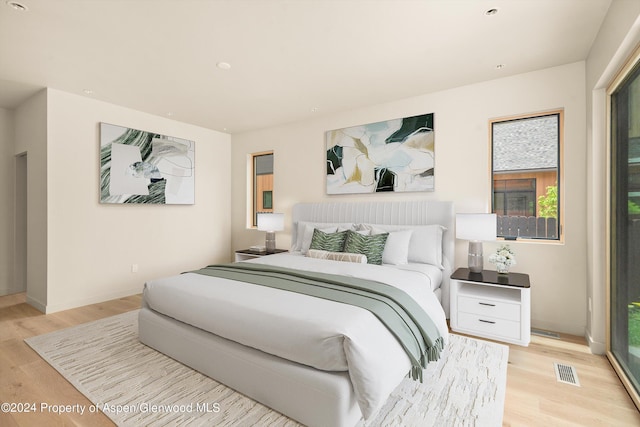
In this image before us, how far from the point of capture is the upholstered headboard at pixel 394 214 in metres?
3.47

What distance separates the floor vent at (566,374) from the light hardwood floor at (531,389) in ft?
0.13

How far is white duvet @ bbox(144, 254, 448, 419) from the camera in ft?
5.23

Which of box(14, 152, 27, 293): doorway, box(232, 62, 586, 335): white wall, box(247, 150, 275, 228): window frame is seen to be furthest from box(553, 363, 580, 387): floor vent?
box(14, 152, 27, 293): doorway

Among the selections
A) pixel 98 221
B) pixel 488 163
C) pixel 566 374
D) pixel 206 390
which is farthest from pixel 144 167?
pixel 566 374

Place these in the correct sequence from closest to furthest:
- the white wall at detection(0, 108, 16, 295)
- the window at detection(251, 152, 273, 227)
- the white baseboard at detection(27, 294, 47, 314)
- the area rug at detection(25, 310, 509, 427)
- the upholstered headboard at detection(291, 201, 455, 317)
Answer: the area rug at detection(25, 310, 509, 427)
the upholstered headboard at detection(291, 201, 455, 317)
the white baseboard at detection(27, 294, 47, 314)
the white wall at detection(0, 108, 16, 295)
the window at detection(251, 152, 273, 227)

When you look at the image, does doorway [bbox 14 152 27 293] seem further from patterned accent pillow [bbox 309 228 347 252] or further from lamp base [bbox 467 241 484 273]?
lamp base [bbox 467 241 484 273]

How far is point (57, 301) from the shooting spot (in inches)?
144

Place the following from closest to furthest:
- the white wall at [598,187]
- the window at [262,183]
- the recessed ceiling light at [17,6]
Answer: the recessed ceiling light at [17,6]
the white wall at [598,187]
the window at [262,183]

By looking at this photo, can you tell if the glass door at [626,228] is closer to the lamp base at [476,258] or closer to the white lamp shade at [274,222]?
the lamp base at [476,258]

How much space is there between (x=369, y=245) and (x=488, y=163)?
1590 millimetres

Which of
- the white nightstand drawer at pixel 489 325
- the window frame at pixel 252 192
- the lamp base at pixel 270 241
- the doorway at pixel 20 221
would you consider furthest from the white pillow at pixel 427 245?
the doorway at pixel 20 221

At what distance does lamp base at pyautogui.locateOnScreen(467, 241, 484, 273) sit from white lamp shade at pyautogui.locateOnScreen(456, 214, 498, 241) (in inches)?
5.9

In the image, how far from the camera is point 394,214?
12.6ft

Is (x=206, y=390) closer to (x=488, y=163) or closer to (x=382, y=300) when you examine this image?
(x=382, y=300)
